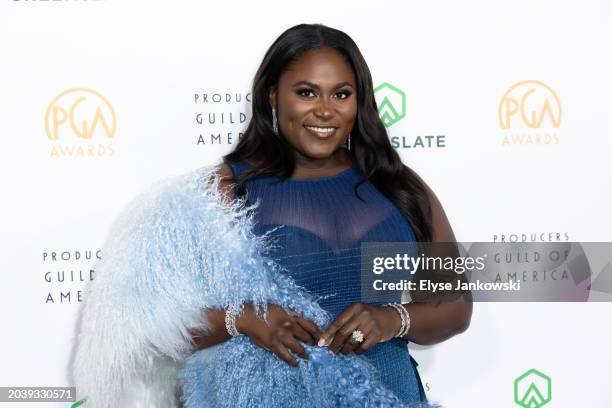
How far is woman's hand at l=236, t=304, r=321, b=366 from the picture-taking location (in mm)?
1229

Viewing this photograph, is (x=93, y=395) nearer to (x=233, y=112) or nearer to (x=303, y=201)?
(x=303, y=201)

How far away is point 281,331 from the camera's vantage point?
123 cm

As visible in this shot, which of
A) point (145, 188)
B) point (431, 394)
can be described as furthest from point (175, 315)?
point (431, 394)

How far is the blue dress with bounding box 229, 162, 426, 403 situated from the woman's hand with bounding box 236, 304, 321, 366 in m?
0.10

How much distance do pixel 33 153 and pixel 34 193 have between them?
0.09m

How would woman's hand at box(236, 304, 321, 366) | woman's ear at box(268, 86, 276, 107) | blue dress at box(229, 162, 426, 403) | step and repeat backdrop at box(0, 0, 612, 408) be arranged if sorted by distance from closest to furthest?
woman's hand at box(236, 304, 321, 366), blue dress at box(229, 162, 426, 403), woman's ear at box(268, 86, 276, 107), step and repeat backdrop at box(0, 0, 612, 408)

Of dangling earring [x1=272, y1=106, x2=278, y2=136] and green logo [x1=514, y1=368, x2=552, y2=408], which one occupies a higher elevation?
dangling earring [x1=272, y1=106, x2=278, y2=136]

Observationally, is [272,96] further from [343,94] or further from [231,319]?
[231,319]

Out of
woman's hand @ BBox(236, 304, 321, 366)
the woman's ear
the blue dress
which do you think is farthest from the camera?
the woman's ear

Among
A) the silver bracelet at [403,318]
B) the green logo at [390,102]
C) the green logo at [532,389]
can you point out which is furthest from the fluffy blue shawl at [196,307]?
the green logo at [532,389]

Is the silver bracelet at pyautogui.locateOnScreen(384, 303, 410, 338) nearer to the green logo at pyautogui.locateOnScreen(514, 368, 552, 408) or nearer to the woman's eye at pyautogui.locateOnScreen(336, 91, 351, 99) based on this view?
the woman's eye at pyautogui.locateOnScreen(336, 91, 351, 99)

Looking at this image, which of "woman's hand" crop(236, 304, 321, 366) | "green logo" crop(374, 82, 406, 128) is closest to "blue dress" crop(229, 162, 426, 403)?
A: "woman's hand" crop(236, 304, 321, 366)

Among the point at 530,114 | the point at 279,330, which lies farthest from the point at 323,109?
the point at 530,114

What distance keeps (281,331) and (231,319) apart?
0.09 meters
